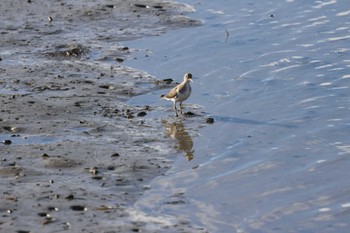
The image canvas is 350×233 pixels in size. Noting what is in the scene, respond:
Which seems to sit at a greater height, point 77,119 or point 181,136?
point 77,119

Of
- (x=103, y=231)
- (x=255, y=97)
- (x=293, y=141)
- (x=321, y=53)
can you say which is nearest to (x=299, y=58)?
(x=321, y=53)

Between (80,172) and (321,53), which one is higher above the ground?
(321,53)

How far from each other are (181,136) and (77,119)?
1864 mm

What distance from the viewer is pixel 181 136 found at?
54.5 ft

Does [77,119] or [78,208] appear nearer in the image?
[78,208]

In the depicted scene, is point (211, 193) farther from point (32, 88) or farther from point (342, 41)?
point (342, 41)

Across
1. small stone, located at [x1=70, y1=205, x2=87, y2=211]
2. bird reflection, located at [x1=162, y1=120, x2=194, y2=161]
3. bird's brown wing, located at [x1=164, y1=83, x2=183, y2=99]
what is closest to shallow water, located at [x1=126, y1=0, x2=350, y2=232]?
bird reflection, located at [x1=162, y1=120, x2=194, y2=161]

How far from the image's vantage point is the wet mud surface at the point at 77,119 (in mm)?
13180

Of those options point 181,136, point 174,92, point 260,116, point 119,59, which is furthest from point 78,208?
point 119,59

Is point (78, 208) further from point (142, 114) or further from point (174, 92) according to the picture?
point (174, 92)

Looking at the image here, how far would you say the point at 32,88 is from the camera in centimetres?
1836

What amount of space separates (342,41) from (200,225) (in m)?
9.04

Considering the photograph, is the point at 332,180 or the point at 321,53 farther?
the point at 321,53

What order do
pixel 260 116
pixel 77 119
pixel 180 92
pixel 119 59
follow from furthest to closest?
pixel 119 59 < pixel 180 92 < pixel 260 116 < pixel 77 119
